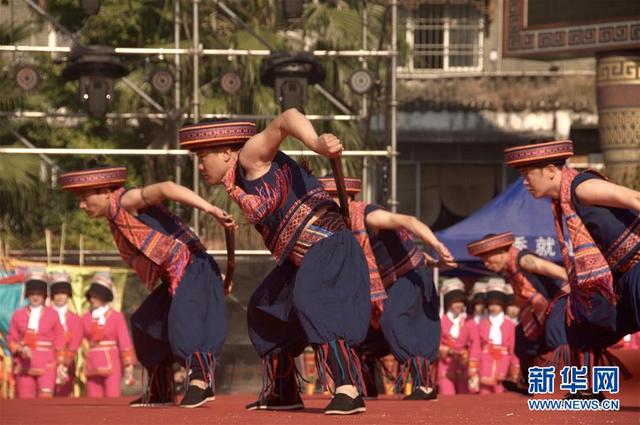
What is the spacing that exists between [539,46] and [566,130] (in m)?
5.42

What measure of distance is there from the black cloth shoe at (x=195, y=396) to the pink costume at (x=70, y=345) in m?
5.59

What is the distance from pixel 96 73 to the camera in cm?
1428

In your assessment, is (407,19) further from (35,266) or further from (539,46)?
(35,266)

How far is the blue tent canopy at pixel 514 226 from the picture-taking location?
15.1 meters

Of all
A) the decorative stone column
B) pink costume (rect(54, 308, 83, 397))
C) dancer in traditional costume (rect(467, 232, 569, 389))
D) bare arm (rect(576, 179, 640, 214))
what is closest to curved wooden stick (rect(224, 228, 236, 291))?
bare arm (rect(576, 179, 640, 214))

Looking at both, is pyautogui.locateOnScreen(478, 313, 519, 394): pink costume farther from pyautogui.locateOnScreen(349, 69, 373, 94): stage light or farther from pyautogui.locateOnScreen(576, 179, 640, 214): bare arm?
pyautogui.locateOnScreen(576, 179, 640, 214): bare arm

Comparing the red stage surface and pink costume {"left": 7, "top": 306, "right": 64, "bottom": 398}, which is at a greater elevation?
the red stage surface

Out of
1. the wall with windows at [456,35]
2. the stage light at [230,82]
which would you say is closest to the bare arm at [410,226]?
the stage light at [230,82]

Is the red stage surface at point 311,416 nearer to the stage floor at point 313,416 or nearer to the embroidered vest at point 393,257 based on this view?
the stage floor at point 313,416

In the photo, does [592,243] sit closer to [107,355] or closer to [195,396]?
[195,396]

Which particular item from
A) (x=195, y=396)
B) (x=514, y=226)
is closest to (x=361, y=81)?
(x=514, y=226)

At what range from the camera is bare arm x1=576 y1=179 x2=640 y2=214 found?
708cm

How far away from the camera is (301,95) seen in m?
14.3

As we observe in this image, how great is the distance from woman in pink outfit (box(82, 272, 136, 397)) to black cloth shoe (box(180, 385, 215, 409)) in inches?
206
